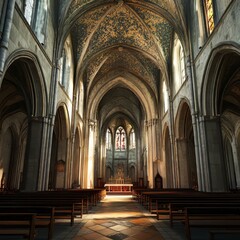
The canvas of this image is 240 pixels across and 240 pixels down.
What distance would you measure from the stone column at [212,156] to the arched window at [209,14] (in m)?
4.52

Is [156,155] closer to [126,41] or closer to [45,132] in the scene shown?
[126,41]

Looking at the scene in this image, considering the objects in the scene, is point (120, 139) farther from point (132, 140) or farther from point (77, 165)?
point (77, 165)

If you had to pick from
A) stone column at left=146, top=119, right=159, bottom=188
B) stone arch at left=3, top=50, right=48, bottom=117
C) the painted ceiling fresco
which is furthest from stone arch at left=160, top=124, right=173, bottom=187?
stone arch at left=3, top=50, right=48, bottom=117

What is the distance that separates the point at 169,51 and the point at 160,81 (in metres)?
4.49

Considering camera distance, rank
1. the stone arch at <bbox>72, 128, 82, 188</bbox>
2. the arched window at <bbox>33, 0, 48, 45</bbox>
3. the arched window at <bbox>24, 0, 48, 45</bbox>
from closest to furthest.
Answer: the arched window at <bbox>24, 0, 48, 45</bbox> → the arched window at <bbox>33, 0, 48, 45</bbox> → the stone arch at <bbox>72, 128, 82, 188</bbox>

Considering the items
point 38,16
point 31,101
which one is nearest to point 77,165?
point 31,101

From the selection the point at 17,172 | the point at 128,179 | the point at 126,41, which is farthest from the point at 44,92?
the point at 128,179

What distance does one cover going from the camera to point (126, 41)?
1916cm

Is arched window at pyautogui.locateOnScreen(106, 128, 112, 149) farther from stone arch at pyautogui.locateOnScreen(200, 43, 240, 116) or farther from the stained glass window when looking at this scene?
the stained glass window

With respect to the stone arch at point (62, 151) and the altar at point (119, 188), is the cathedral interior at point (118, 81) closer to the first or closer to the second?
the stone arch at point (62, 151)

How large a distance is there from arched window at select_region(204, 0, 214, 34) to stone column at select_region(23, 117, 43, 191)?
9.73 metres

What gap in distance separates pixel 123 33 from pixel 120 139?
25.0 metres

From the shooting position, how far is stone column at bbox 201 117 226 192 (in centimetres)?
1030

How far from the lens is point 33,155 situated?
11.0 metres
